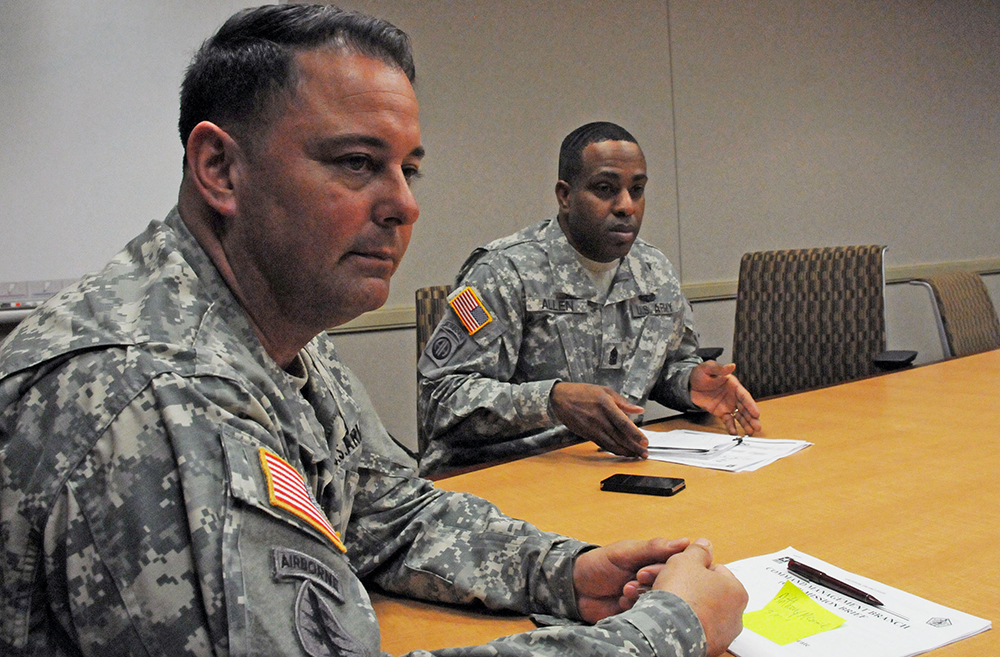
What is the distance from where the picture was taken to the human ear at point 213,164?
2.61ft

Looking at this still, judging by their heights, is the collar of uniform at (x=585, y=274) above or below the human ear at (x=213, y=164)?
below

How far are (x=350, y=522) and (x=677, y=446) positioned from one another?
80cm

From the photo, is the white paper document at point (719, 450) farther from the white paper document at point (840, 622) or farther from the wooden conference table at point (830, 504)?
the white paper document at point (840, 622)

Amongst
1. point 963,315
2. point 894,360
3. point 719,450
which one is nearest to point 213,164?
point 719,450

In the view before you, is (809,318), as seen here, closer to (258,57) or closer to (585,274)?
(585,274)

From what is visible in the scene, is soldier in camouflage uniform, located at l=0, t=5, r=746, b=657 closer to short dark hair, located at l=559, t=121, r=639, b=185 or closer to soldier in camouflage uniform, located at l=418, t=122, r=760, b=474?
soldier in camouflage uniform, located at l=418, t=122, r=760, b=474

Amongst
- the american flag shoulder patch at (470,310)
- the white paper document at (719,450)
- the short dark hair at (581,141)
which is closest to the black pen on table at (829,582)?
the white paper document at (719,450)

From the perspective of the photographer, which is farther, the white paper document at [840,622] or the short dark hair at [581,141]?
the short dark hair at [581,141]

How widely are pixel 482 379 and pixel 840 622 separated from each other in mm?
1156

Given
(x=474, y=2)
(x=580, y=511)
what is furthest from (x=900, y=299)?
(x=580, y=511)

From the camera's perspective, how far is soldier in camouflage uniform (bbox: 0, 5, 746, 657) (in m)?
0.59

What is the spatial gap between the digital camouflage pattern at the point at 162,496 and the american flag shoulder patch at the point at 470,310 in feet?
4.08

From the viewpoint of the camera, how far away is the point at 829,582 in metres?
0.98

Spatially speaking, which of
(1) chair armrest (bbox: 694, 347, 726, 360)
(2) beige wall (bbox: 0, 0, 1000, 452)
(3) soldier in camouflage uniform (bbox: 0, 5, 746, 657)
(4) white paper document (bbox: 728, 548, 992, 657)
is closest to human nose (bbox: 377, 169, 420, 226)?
(3) soldier in camouflage uniform (bbox: 0, 5, 746, 657)
